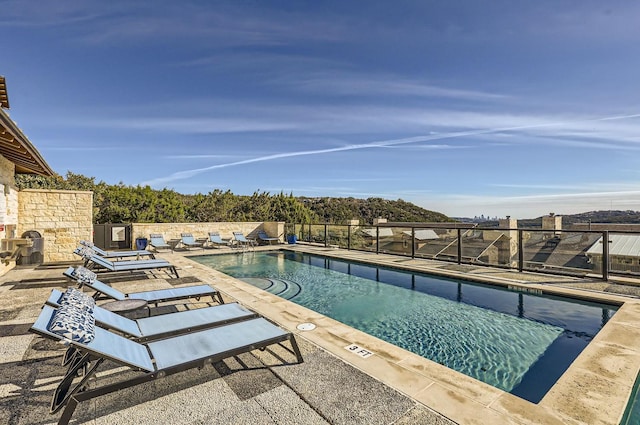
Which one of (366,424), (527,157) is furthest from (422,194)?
(366,424)

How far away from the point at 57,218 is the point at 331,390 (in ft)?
36.3

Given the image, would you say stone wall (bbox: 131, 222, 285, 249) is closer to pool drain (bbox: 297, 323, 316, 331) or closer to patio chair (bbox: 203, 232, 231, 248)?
patio chair (bbox: 203, 232, 231, 248)

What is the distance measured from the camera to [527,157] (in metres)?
23.7

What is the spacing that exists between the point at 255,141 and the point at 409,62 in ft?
42.8

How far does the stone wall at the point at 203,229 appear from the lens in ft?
45.1

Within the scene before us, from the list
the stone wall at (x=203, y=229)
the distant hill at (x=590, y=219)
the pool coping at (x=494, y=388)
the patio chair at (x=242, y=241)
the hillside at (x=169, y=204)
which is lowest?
the pool coping at (x=494, y=388)

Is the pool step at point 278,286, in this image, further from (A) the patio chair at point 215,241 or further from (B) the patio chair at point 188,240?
(B) the patio chair at point 188,240

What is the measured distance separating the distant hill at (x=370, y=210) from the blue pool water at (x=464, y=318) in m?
28.9

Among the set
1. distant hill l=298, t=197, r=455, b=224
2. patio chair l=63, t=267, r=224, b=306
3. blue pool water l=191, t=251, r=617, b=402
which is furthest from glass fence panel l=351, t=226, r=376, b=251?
distant hill l=298, t=197, r=455, b=224

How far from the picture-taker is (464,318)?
17.8ft

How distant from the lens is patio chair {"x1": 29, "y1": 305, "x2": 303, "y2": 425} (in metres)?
2.21

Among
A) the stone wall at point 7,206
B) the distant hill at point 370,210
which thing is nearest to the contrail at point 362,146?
the stone wall at point 7,206

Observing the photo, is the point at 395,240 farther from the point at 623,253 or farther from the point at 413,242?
the point at 623,253

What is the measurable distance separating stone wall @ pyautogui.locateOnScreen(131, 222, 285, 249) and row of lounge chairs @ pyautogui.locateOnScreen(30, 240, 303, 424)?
11442 millimetres
